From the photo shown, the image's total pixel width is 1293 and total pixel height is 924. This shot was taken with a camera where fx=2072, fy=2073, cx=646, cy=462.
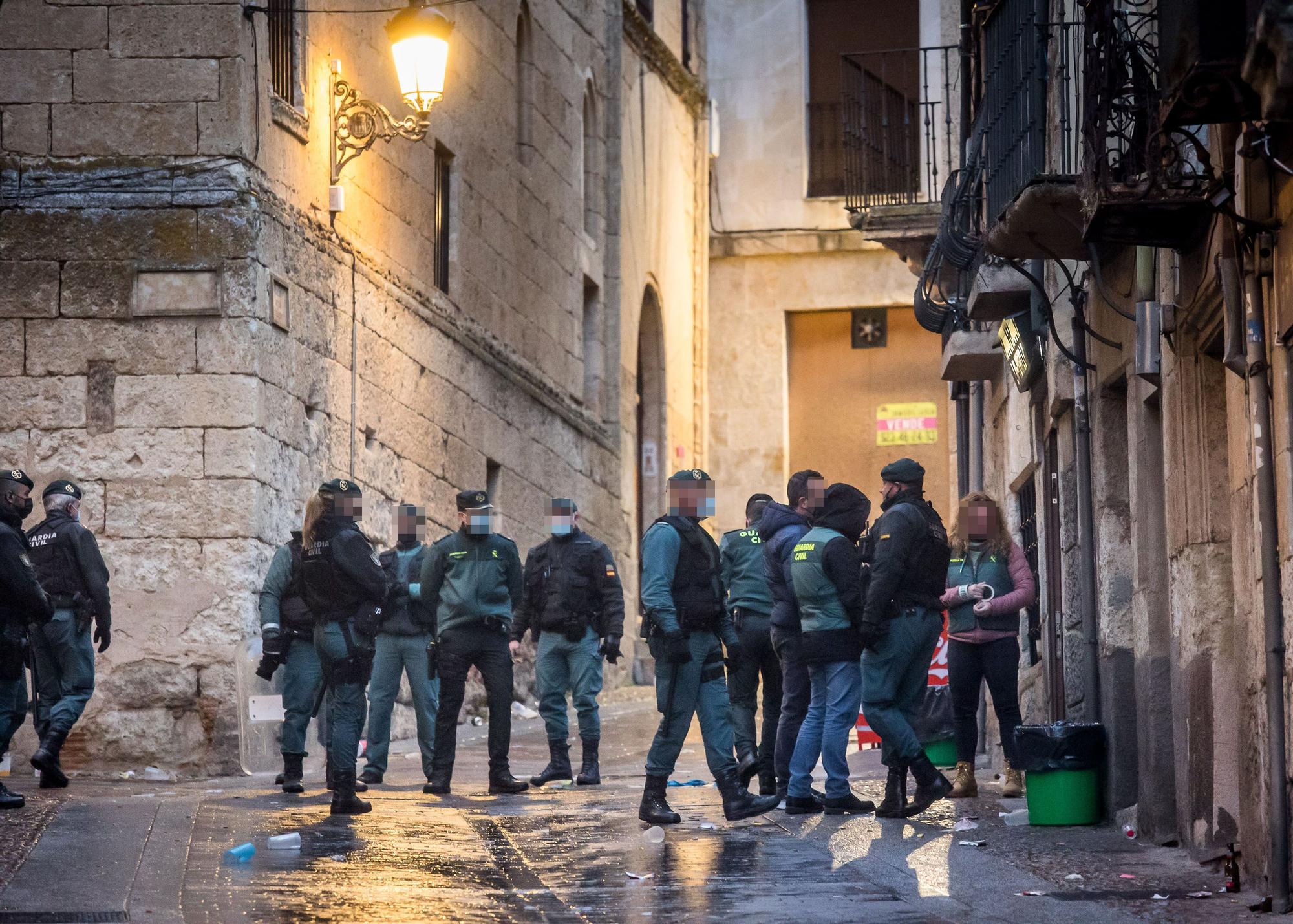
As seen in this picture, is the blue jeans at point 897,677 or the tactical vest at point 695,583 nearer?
the tactical vest at point 695,583

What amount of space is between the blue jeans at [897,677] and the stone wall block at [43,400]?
5931mm

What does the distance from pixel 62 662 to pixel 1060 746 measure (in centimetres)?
543

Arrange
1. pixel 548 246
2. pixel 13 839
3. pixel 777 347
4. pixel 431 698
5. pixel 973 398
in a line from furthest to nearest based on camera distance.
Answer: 1. pixel 777 347
2. pixel 548 246
3. pixel 973 398
4. pixel 431 698
5. pixel 13 839

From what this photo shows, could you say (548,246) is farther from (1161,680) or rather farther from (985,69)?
(1161,680)

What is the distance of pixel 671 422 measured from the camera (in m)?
28.0

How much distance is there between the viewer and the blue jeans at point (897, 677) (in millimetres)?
9773

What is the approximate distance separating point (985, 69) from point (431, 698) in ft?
17.5

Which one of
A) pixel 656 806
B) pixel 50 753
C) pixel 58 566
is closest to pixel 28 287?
pixel 58 566

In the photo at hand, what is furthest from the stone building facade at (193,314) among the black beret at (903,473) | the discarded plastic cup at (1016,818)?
the discarded plastic cup at (1016,818)

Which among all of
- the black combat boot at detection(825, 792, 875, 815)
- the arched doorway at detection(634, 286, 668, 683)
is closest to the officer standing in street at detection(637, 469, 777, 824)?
the black combat boot at detection(825, 792, 875, 815)

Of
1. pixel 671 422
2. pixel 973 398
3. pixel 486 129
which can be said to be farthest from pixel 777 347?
pixel 973 398

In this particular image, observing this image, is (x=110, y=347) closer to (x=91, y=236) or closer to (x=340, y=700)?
(x=91, y=236)

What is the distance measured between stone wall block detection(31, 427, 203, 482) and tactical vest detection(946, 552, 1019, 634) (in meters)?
5.17

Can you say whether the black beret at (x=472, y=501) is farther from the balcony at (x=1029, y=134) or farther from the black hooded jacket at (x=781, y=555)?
the balcony at (x=1029, y=134)
